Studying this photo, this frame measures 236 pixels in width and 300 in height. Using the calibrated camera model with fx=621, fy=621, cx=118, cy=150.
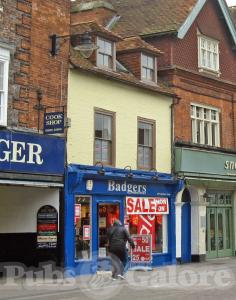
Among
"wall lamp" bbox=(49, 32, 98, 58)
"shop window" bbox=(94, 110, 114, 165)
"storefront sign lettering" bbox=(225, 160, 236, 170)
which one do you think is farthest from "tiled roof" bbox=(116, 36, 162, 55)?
"storefront sign lettering" bbox=(225, 160, 236, 170)

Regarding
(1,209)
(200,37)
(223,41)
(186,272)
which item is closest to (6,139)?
(1,209)

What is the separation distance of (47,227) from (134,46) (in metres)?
8.44

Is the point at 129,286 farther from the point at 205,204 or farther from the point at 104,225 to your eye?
the point at 205,204

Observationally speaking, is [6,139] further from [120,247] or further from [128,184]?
[128,184]

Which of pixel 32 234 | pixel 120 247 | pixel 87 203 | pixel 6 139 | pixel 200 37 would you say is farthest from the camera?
pixel 200 37

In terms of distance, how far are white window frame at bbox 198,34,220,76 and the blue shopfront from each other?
5.71 meters

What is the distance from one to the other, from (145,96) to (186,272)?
662cm

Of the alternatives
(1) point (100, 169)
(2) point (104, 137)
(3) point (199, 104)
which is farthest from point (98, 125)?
(3) point (199, 104)

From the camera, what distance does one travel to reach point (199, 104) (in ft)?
83.9

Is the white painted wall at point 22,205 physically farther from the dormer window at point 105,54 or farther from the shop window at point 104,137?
the dormer window at point 105,54

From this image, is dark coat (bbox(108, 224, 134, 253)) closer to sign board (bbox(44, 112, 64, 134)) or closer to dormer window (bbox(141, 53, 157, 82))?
sign board (bbox(44, 112, 64, 134))

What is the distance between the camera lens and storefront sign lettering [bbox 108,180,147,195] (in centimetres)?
2072

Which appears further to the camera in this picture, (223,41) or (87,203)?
(223,41)

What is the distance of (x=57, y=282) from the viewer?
16.8 metres
